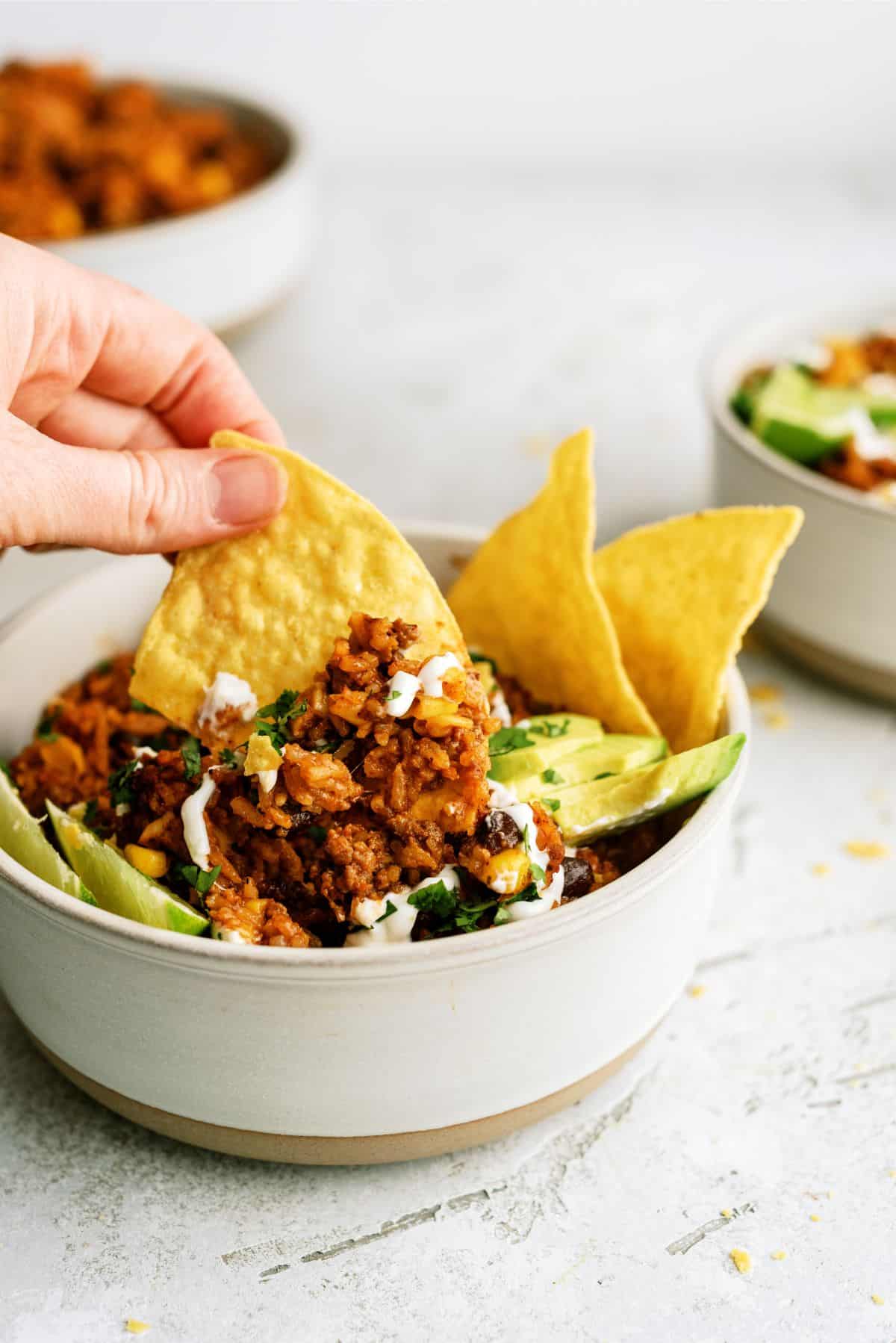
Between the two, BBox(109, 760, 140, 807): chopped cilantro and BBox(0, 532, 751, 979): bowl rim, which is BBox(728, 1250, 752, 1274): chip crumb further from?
BBox(109, 760, 140, 807): chopped cilantro

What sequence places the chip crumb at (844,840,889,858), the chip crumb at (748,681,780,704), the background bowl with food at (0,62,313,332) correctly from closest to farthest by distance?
the chip crumb at (844,840,889,858) < the chip crumb at (748,681,780,704) < the background bowl with food at (0,62,313,332)

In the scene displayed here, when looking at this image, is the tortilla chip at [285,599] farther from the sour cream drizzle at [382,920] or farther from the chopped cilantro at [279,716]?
the sour cream drizzle at [382,920]

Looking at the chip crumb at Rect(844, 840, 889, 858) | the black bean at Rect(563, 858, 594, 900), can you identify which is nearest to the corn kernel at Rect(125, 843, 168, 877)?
the black bean at Rect(563, 858, 594, 900)

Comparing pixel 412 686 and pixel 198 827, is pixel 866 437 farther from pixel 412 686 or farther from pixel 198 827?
pixel 198 827

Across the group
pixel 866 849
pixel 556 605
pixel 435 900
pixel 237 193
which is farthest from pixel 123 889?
pixel 237 193

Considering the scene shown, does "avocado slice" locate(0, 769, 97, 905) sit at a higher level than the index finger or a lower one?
lower

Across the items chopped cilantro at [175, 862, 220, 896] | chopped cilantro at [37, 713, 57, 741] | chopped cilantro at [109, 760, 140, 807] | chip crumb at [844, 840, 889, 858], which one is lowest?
chip crumb at [844, 840, 889, 858]

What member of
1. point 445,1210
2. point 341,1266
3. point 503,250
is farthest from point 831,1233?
point 503,250
